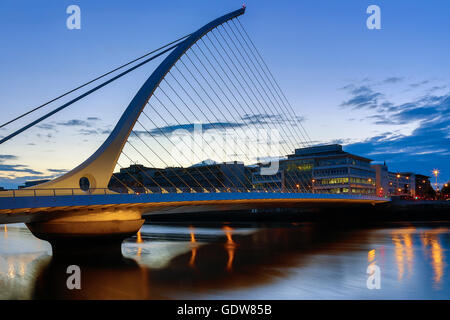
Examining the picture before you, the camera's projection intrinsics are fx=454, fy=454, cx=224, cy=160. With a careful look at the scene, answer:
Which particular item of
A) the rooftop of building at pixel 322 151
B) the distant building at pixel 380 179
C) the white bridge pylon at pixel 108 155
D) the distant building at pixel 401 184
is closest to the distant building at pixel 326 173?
the rooftop of building at pixel 322 151

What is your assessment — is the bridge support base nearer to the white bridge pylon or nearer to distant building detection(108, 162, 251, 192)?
the white bridge pylon

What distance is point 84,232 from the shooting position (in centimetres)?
2133

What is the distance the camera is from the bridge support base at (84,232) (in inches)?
834

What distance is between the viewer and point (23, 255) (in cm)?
2483

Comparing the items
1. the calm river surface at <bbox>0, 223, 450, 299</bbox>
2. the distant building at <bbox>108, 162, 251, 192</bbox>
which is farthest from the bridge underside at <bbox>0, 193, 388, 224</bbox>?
the distant building at <bbox>108, 162, 251, 192</bbox>

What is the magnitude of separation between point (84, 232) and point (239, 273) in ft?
25.3

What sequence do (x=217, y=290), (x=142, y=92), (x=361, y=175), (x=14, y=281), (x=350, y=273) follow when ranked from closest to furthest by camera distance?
(x=217, y=290)
(x=14, y=281)
(x=350, y=273)
(x=142, y=92)
(x=361, y=175)

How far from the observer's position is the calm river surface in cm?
1519

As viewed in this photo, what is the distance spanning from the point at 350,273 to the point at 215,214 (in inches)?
1910

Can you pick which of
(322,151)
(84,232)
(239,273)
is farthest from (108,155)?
(322,151)
